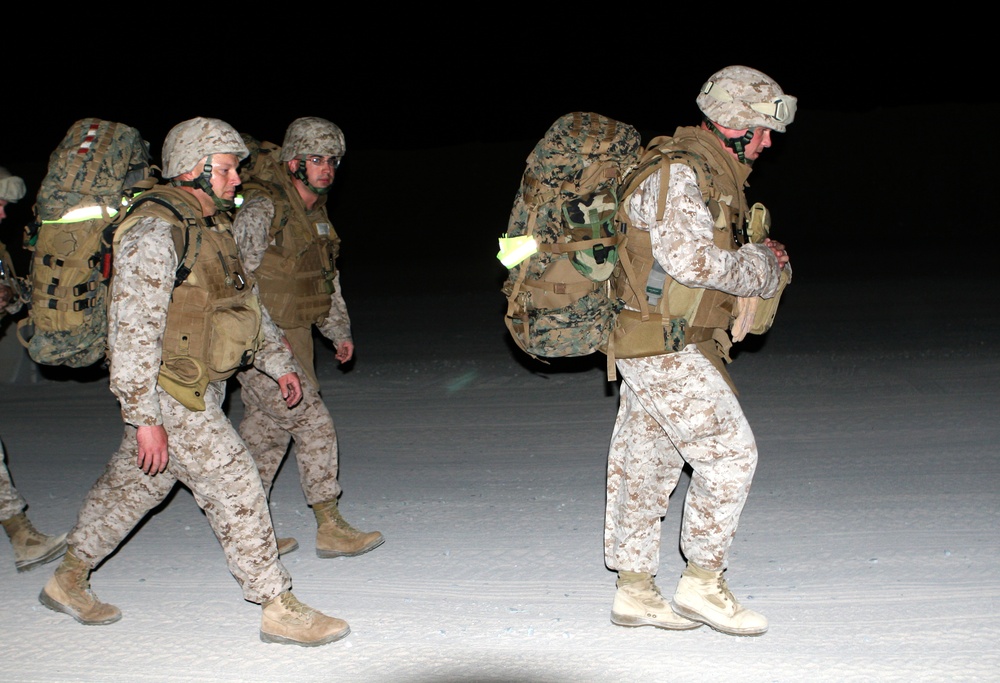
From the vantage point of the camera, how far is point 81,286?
486 cm

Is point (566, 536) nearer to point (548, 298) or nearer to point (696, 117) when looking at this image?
point (548, 298)

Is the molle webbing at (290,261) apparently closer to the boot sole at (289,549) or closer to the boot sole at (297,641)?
the boot sole at (289,549)

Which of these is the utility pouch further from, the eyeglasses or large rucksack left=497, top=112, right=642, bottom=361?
the eyeglasses

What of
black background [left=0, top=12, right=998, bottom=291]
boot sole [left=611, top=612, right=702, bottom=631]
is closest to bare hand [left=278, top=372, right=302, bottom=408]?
boot sole [left=611, top=612, right=702, bottom=631]

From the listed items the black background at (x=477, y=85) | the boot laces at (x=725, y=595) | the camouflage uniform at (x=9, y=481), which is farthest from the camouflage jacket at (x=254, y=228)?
the black background at (x=477, y=85)

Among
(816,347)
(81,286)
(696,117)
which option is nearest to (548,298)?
(81,286)

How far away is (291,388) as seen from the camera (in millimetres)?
4863

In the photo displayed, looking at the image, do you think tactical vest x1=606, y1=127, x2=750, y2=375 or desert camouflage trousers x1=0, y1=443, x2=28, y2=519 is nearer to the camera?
tactical vest x1=606, y1=127, x2=750, y2=375

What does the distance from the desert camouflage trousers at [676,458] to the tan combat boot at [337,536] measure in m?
1.42

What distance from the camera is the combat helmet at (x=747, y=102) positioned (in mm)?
4051

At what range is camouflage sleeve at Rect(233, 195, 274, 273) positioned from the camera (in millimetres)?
5191

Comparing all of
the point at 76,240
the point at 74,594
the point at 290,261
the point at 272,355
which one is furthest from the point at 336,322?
the point at 74,594

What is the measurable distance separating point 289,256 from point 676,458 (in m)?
2.27

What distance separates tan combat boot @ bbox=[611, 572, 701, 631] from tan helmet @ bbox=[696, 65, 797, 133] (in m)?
1.85
